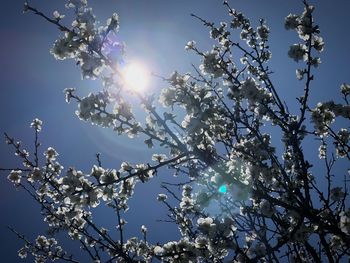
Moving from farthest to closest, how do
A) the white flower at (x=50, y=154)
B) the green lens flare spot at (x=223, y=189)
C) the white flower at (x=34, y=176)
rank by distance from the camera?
the white flower at (x=50, y=154) < the white flower at (x=34, y=176) < the green lens flare spot at (x=223, y=189)

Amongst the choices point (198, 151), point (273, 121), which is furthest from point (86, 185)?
point (273, 121)

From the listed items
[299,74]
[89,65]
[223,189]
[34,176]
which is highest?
[299,74]

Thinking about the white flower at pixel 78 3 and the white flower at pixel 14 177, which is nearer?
the white flower at pixel 78 3

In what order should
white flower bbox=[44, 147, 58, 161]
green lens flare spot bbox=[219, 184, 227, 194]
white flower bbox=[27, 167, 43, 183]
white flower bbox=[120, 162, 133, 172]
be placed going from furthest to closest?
white flower bbox=[44, 147, 58, 161]
white flower bbox=[27, 167, 43, 183]
white flower bbox=[120, 162, 133, 172]
green lens flare spot bbox=[219, 184, 227, 194]

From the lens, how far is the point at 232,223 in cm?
529

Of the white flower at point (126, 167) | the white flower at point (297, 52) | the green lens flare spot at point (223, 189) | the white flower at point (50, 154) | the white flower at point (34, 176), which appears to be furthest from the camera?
the white flower at point (50, 154)

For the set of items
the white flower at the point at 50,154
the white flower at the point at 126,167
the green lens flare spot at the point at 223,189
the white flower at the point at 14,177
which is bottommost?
the green lens flare spot at the point at 223,189

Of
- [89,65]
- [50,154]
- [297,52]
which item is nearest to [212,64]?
[297,52]

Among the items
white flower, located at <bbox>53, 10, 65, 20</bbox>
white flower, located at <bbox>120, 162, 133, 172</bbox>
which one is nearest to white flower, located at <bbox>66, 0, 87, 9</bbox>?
white flower, located at <bbox>53, 10, 65, 20</bbox>

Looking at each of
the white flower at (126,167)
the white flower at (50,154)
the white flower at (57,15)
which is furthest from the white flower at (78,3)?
the white flower at (50,154)

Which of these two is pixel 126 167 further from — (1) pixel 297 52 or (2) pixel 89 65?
(1) pixel 297 52

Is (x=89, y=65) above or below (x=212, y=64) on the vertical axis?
below

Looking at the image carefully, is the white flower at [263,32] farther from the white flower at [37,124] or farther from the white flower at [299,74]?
the white flower at [37,124]

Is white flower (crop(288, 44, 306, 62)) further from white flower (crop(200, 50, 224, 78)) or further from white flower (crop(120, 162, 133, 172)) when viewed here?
white flower (crop(120, 162, 133, 172))
